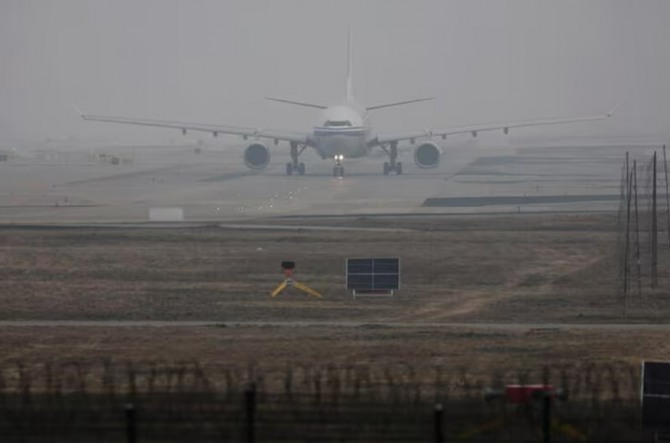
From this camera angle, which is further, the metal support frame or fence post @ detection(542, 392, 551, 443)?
the metal support frame

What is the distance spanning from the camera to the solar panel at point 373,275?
1736 inches

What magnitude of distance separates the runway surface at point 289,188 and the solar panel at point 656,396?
48.3 metres

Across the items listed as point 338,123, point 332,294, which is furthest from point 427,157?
point 332,294

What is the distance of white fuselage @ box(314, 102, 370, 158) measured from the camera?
357 feet

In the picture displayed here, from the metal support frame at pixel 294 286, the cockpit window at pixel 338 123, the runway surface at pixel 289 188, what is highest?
the cockpit window at pixel 338 123

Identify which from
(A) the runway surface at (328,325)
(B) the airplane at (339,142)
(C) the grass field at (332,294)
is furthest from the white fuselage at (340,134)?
(A) the runway surface at (328,325)

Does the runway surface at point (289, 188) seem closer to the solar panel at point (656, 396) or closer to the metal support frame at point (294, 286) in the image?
the metal support frame at point (294, 286)

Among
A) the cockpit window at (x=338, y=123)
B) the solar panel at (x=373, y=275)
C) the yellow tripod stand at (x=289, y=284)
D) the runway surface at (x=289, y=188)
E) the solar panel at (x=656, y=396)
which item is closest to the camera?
the solar panel at (x=656, y=396)

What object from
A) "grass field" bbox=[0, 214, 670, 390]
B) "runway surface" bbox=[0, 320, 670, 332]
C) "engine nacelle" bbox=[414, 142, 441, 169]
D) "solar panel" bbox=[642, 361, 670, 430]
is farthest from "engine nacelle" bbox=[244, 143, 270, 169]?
"solar panel" bbox=[642, 361, 670, 430]

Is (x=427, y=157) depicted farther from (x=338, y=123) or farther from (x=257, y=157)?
(x=257, y=157)

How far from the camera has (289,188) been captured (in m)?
92.6

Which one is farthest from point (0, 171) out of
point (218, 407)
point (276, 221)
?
point (218, 407)

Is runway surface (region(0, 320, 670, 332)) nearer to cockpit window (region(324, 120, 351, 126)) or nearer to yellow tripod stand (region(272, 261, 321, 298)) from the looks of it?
yellow tripod stand (region(272, 261, 321, 298))

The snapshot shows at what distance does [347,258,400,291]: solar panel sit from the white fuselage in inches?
2538
